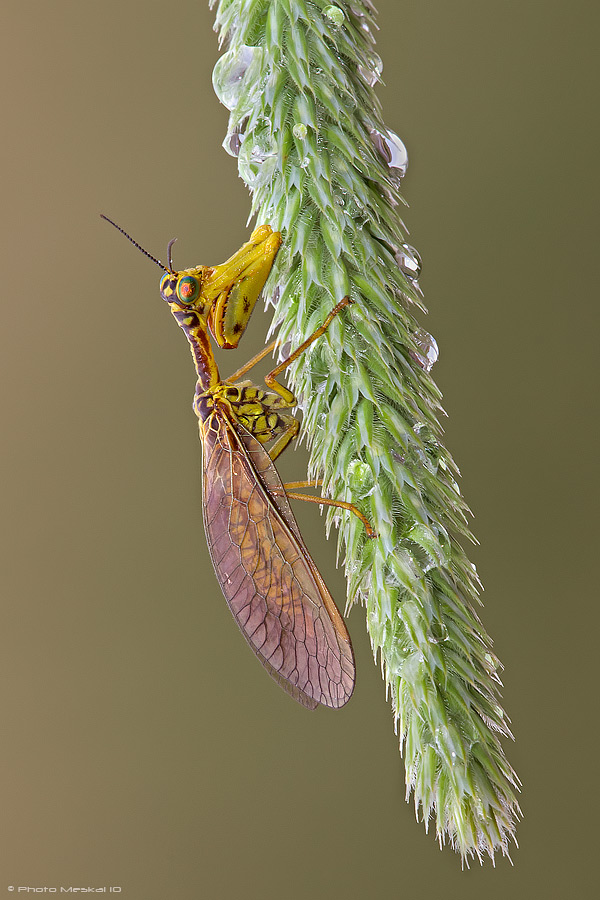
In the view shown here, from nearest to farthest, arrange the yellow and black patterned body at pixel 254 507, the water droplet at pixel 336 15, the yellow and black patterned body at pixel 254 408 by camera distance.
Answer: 1. the water droplet at pixel 336 15
2. the yellow and black patterned body at pixel 254 507
3. the yellow and black patterned body at pixel 254 408

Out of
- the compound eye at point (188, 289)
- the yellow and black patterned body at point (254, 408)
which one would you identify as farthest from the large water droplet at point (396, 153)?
the yellow and black patterned body at point (254, 408)

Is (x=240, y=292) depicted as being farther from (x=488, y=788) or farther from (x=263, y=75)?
(x=488, y=788)

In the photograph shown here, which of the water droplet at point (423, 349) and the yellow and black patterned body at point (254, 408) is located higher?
the yellow and black patterned body at point (254, 408)

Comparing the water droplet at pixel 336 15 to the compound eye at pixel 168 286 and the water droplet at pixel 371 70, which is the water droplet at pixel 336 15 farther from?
the compound eye at pixel 168 286

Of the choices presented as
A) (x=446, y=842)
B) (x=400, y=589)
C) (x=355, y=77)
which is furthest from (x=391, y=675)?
(x=355, y=77)

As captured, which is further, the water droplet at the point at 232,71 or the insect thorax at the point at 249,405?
the insect thorax at the point at 249,405

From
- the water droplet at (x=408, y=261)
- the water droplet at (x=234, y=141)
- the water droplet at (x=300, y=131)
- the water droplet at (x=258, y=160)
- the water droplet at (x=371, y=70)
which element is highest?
the water droplet at (x=371, y=70)

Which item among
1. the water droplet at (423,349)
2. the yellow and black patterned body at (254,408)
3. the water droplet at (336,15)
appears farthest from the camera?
the yellow and black patterned body at (254,408)
